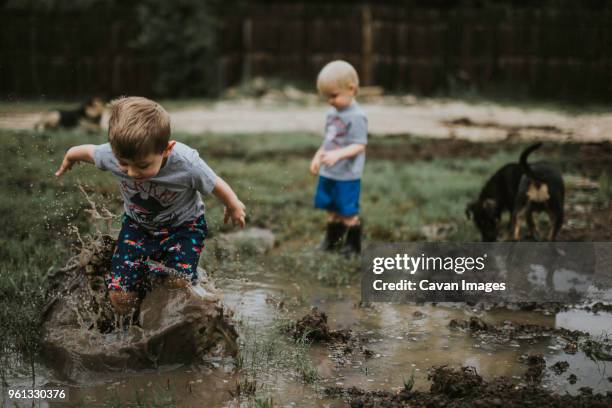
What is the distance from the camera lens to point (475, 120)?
15922mm

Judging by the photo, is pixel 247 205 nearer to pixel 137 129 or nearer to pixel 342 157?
pixel 342 157

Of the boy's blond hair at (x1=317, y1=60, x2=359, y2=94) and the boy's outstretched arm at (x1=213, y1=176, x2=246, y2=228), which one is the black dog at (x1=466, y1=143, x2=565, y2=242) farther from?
the boy's outstretched arm at (x1=213, y1=176, x2=246, y2=228)

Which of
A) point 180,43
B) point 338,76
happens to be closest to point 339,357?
point 338,76

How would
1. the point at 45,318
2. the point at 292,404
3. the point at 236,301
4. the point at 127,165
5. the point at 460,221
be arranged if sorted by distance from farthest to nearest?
1. the point at 460,221
2. the point at 236,301
3. the point at 45,318
4. the point at 127,165
5. the point at 292,404

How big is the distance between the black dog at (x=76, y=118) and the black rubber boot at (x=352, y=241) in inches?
296

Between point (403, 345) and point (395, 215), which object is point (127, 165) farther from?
point (395, 215)

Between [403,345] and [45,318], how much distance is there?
197cm

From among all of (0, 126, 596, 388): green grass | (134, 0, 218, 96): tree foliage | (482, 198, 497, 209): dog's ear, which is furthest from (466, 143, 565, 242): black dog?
(134, 0, 218, 96): tree foliage

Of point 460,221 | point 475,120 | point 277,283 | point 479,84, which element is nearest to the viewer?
point 277,283

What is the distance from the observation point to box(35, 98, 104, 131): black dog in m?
12.6

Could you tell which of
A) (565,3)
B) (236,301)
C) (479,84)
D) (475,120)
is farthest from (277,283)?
(565,3)

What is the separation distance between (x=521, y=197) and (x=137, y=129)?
3.36 meters

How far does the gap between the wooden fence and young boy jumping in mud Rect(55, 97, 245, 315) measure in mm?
16551

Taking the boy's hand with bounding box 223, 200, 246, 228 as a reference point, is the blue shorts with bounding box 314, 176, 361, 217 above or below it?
below
